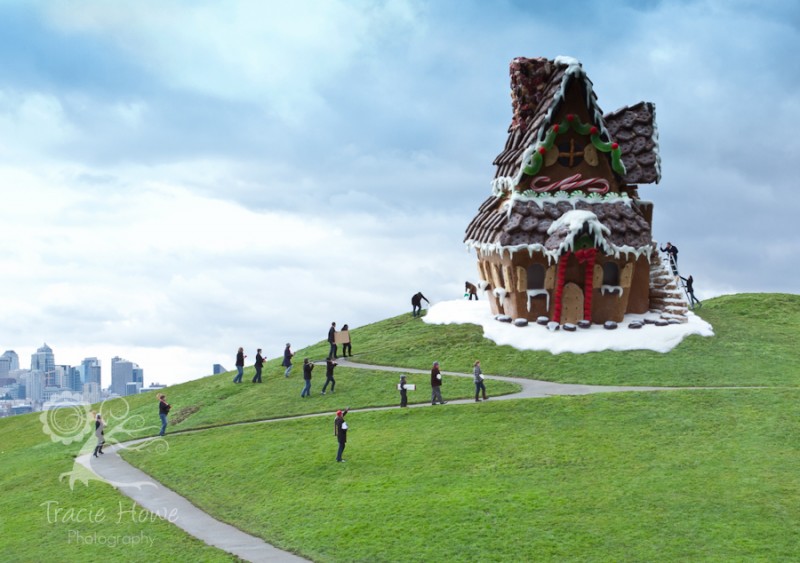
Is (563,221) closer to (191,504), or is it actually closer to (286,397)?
(286,397)

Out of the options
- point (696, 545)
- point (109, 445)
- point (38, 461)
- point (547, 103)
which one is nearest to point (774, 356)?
point (547, 103)

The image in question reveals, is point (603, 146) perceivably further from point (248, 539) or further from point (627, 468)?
point (248, 539)

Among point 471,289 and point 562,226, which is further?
point 471,289

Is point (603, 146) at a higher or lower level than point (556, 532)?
higher

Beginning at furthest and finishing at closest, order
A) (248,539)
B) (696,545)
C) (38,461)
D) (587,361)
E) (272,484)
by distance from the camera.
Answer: (587,361) < (38,461) < (272,484) < (248,539) < (696,545)

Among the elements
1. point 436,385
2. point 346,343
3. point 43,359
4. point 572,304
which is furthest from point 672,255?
point 43,359

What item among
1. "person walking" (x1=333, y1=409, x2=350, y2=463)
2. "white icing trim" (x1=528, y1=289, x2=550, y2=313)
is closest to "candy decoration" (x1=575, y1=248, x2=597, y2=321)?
"white icing trim" (x1=528, y1=289, x2=550, y2=313)

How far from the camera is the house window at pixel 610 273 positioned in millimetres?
57594

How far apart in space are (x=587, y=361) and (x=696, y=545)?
80.4 feet

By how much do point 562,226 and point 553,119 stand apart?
7.47 meters

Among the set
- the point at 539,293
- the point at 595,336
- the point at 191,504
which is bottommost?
the point at 191,504

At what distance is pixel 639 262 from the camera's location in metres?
59.7

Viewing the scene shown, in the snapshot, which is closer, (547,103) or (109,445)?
(109,445)

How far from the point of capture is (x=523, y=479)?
1298 inches
